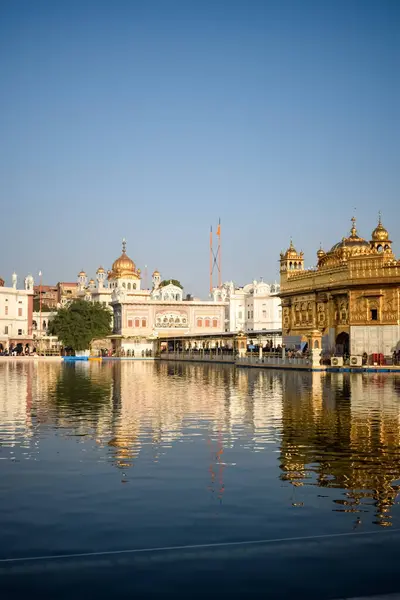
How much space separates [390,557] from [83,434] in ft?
31.6

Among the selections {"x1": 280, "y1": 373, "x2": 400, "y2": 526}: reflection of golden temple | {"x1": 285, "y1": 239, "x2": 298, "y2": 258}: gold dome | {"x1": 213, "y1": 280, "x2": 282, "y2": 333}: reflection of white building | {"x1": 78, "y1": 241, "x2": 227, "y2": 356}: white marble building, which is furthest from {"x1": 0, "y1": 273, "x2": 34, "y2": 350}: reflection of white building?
{"x1": 280, "y1": 373, "x2": 400, "y2": 526}: reflection of golden temple

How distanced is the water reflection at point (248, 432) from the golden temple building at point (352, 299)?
23.5 m

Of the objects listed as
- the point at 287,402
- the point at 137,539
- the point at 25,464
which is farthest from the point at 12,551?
the point at 287,402

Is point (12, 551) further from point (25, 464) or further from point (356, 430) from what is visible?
point (356, 430)

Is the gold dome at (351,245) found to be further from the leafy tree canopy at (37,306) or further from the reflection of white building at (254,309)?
the leafy tree canopy at (37,306)

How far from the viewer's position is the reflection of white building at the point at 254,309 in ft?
363

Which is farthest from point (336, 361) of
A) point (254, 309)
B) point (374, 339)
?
point (254, 309)

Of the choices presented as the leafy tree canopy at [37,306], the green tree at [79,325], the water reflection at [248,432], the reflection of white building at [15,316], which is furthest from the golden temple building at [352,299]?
the leafy tree canopy at [37,306]

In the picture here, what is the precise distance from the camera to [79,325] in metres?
87.7

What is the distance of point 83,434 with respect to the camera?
16000 millimetres

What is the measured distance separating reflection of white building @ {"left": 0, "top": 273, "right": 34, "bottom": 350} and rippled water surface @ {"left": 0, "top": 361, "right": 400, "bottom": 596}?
8086 cm

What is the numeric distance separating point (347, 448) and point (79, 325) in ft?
248

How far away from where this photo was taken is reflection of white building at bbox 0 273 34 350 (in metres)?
101

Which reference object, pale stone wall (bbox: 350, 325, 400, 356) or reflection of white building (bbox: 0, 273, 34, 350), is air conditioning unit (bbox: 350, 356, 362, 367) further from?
reflection of white building (bbox: 0, 273, 34, 350)
